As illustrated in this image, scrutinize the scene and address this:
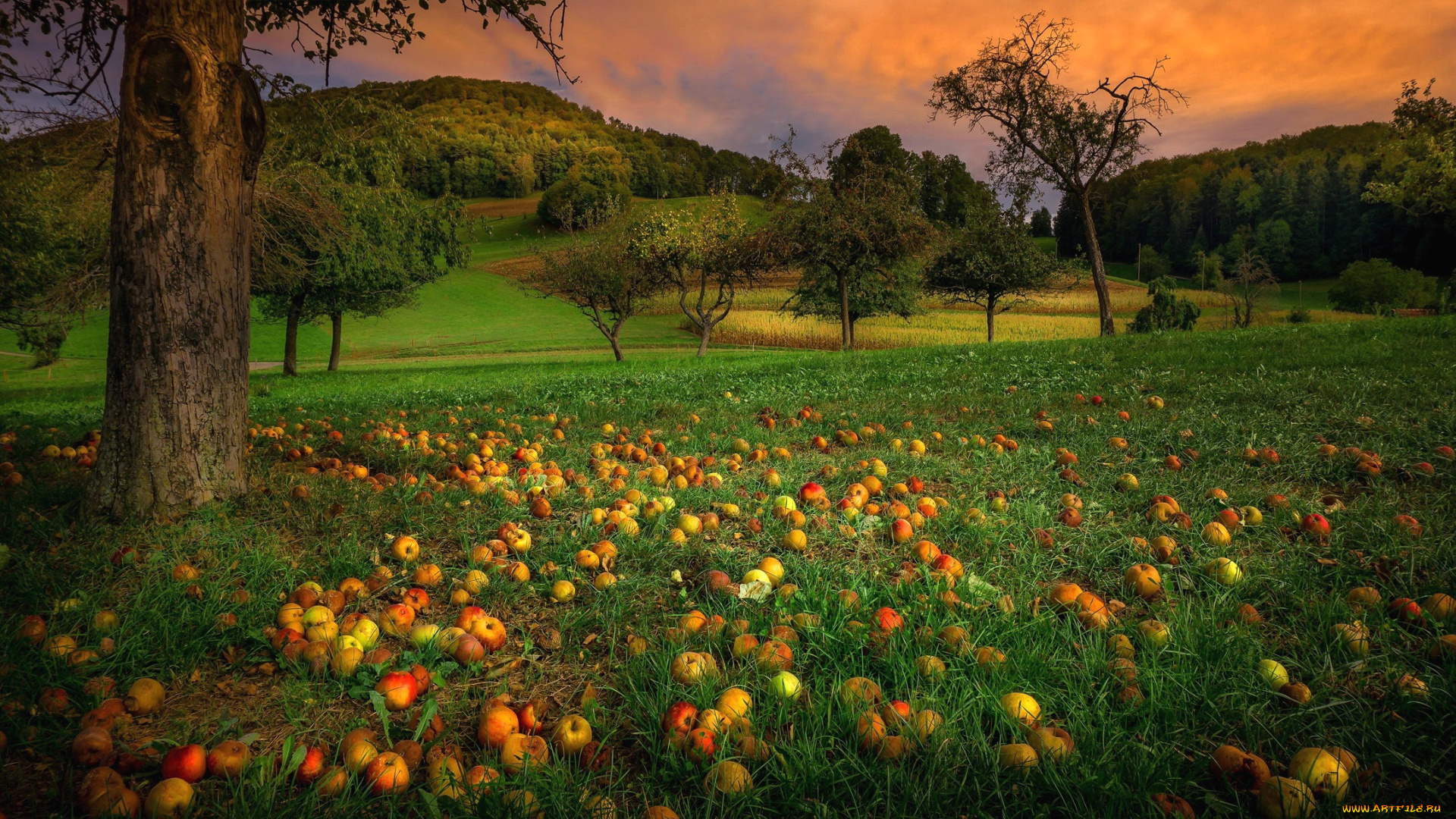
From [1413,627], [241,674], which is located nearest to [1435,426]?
[1413,627]

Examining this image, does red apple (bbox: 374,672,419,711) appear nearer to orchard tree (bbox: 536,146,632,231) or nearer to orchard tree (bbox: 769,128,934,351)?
orchard tree (bbox: 769,128,934,351)

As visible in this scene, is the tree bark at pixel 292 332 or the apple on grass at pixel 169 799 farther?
the tree bark at pixel 292 332

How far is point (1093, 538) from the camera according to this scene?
315cm

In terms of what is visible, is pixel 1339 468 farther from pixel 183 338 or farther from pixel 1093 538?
pixel 183 338

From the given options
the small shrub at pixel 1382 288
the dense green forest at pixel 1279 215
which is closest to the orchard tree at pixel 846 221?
the dense green forest at pixel 1279 215

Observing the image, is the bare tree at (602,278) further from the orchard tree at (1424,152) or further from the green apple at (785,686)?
the orchard tree at (1424,152)

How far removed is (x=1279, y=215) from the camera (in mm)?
75438

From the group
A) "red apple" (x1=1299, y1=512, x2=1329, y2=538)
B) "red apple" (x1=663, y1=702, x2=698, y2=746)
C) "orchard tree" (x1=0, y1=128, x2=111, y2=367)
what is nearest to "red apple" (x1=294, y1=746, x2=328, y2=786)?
"red apple" (x1=663, y1=702, x2=698, y2=746)

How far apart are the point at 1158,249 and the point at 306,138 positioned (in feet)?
360

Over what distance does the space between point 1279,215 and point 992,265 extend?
71.2m

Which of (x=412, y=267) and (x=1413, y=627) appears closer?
(x=1413, y=627)

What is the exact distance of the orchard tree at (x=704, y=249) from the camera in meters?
23.5

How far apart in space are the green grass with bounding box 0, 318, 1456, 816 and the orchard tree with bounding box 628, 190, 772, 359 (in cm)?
1876

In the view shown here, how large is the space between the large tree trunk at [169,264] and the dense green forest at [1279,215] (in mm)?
64302
